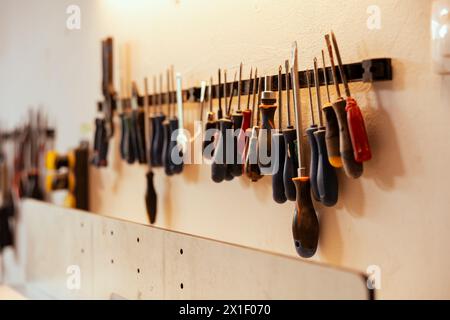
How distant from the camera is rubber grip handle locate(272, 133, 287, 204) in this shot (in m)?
1.21

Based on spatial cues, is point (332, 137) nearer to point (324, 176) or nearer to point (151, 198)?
point (324, 176)

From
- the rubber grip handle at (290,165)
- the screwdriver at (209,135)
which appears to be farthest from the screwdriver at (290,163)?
the screwdriver at (209,135)

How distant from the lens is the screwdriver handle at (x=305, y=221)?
116 cm

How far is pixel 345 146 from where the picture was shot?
1069 millimetres

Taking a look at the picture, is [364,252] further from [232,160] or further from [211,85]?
[211,85]

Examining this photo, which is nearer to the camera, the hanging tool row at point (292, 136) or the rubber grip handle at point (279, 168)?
the hanging tool row at point (292, 136)

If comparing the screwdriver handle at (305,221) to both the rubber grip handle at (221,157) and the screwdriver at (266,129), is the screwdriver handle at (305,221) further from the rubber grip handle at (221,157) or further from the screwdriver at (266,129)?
the rubber grip handle at (221,157)

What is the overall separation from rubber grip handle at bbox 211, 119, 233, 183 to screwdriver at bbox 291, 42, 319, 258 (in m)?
0.22

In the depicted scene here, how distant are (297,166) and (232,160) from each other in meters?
0.21

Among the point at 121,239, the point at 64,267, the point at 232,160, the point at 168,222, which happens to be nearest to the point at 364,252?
the point at 232,160

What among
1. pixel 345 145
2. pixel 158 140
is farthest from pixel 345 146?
pixel 158 140

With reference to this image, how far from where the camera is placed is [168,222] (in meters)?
1.69

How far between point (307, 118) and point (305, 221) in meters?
0.23

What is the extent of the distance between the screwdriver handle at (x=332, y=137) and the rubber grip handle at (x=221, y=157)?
0.30m
